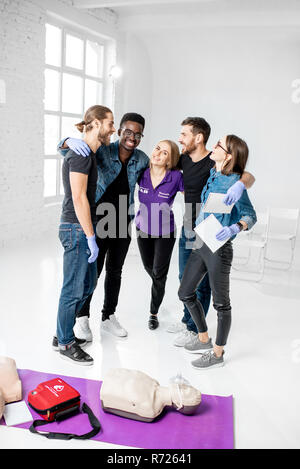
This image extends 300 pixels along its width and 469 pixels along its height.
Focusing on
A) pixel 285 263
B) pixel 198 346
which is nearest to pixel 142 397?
pixel 198 346

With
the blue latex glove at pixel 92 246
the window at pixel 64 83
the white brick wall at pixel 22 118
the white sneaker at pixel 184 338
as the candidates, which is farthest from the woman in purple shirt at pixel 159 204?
the window at pixel 64 83

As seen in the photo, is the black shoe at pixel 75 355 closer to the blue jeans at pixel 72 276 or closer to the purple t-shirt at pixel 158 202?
the blue jeans at pixel 72 276

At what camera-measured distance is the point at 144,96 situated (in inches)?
328

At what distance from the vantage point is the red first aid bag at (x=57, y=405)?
6.93ft

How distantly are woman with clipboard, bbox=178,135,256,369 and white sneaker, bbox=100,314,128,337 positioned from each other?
630 mm

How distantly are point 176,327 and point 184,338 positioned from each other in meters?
0.23

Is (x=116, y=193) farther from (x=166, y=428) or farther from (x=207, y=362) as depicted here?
(x=166, y=428)

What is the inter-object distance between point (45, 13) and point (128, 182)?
4050mm

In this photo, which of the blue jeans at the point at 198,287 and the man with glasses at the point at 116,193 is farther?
the blue jeans at the point at 198,287

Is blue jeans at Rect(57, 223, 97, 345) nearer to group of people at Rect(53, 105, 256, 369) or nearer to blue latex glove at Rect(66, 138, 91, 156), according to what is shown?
group of people at Rect(53, 105, 256, 369)

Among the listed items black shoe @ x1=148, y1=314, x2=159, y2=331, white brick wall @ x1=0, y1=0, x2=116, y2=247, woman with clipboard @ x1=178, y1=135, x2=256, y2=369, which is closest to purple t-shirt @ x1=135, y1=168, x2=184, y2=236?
woman with clipboard @ x1=178, y1=135, x2=256, y2=369

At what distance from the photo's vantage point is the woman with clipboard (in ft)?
8.43

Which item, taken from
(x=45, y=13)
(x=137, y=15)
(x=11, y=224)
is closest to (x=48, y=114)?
(x=45, y=13)

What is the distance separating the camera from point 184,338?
3.19 metres
